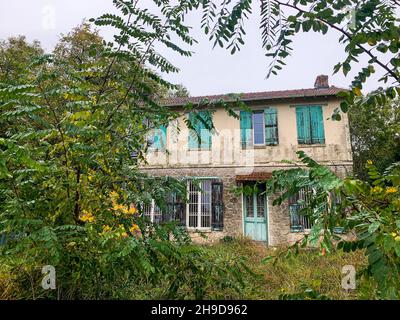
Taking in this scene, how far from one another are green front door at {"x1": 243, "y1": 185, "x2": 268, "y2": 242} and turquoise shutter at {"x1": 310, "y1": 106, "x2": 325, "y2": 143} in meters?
3.12

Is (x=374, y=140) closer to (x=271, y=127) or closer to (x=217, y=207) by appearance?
(x=271, y=127)

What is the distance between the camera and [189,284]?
200 centimetres

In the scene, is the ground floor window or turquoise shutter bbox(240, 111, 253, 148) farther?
turquoise shutter bbox(240, 111, 253, 148)

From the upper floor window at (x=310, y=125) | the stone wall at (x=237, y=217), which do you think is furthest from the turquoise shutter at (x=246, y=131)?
Answer: the upper floor window at (x=310, y=125)

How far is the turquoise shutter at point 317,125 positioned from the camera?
11.3 meters

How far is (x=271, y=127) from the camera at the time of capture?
11.6m

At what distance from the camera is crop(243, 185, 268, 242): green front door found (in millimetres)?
11094

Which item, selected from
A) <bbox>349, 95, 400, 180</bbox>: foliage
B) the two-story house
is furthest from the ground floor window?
<bbox>349, 95, 400, 180</bbox>: foliage

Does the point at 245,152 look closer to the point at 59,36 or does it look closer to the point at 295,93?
the point at 295,93

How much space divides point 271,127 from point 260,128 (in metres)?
0.43

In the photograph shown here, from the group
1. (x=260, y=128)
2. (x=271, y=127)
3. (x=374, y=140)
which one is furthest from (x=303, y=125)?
(x=374, y=140)

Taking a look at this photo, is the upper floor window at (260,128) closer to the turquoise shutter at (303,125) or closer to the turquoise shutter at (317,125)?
the turquoise shutter at (303,125)

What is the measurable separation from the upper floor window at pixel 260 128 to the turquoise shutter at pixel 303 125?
850mm

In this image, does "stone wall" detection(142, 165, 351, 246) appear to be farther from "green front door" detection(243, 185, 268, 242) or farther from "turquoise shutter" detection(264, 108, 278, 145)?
"turquoise shutter" detection(264, 108, 278, 145)
